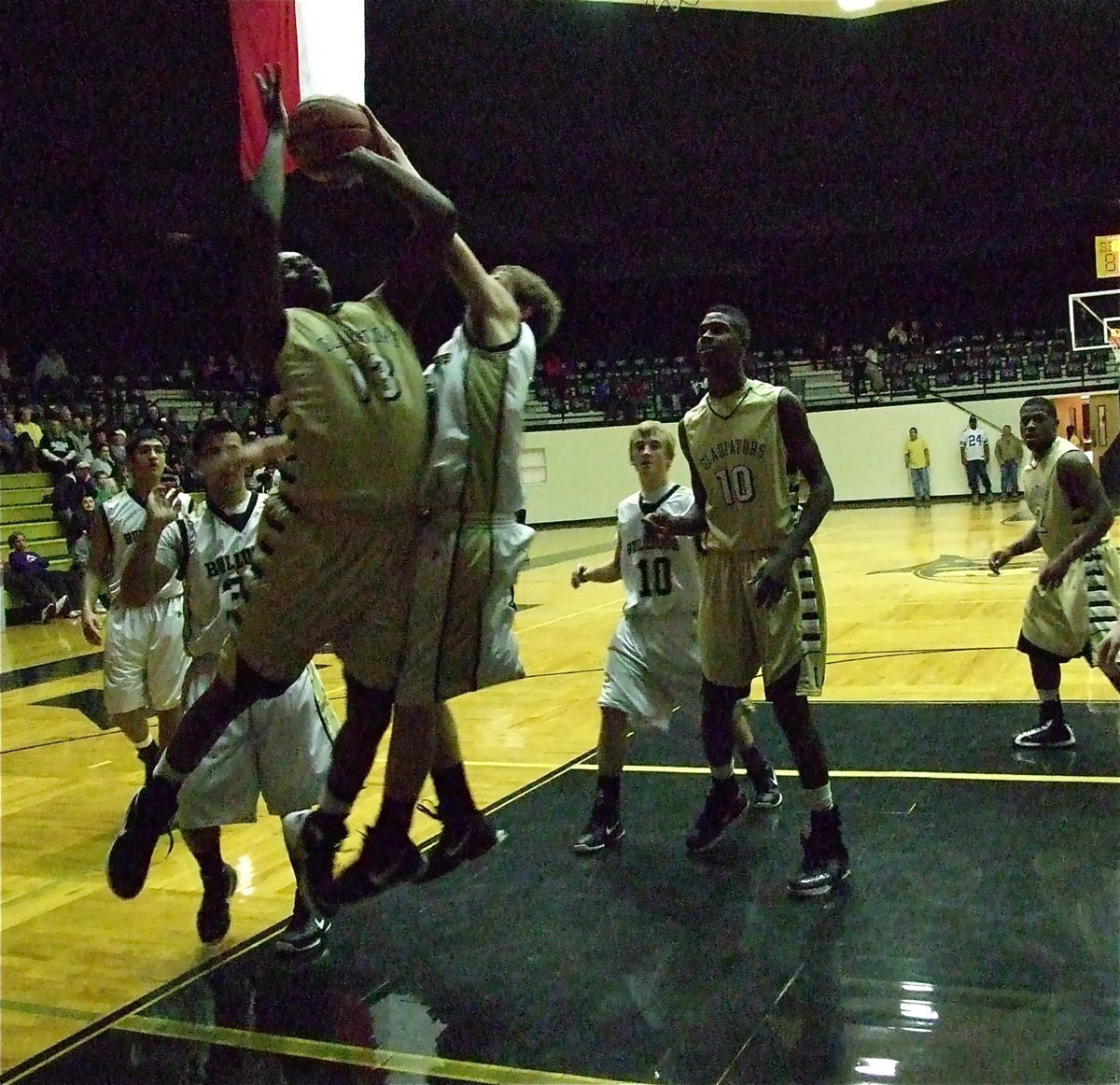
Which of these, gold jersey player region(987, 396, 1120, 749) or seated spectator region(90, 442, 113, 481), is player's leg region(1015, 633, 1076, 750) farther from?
seated spectator region(90, 442, 113, 481)

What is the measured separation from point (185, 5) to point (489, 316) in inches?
539

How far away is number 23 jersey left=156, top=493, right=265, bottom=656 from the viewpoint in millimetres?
3730

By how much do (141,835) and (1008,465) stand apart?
2126 cm

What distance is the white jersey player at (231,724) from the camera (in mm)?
3678

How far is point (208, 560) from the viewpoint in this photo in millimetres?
3795

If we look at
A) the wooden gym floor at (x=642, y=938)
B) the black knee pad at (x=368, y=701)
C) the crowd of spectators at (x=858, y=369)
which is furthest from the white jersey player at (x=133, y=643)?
the crowd of spectators at (x=858, y=369)

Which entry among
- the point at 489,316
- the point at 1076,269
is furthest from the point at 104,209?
the point at 1076,269

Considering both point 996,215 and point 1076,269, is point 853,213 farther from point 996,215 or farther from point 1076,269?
point 1076,269

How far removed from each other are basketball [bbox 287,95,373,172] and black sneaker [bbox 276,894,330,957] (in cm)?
223

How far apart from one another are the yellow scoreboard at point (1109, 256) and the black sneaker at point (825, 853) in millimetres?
21492

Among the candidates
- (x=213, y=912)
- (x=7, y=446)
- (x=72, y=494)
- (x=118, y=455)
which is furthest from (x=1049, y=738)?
(x=7, y=446)

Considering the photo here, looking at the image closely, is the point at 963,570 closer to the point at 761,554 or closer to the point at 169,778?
the point at 761,554

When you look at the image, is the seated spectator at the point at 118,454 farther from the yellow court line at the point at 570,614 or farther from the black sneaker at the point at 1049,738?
the black sneaker at the point at 1049,738

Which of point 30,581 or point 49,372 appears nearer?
point 30,581
